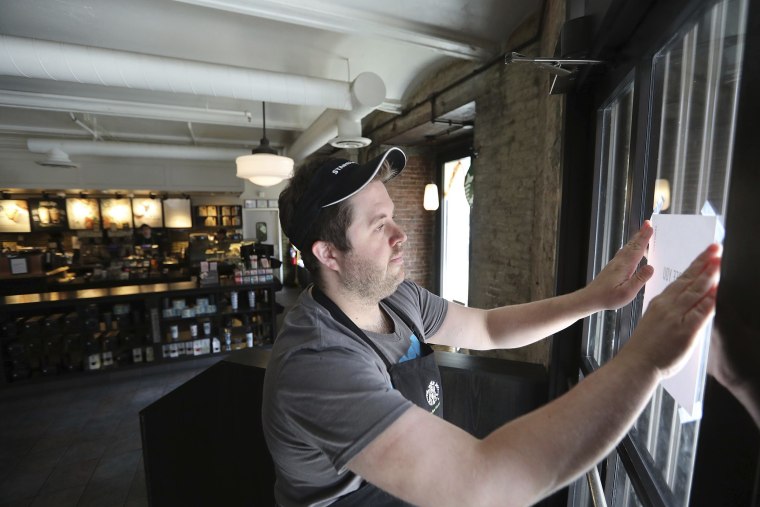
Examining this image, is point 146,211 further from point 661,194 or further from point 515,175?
point 661,194

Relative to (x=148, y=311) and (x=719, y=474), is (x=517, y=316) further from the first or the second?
(x=148, y=311)

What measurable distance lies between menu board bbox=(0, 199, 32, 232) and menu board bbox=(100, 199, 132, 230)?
1.24m

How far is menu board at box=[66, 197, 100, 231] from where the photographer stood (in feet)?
25.1

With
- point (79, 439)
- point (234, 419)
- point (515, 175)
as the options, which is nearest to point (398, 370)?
point (234, 419)

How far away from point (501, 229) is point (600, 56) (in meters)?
1.65

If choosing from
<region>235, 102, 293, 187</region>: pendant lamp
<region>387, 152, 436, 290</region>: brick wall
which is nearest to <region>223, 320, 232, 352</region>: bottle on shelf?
<region>235, 102, 293, 187</region>: pendant lamp

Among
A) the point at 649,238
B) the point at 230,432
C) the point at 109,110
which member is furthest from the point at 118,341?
the point at 649,238

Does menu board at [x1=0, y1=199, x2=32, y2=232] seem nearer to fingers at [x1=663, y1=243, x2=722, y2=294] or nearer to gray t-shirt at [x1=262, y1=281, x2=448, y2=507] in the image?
gray t-shirt at [x1=262, y1=281, x2=448, y2=507]

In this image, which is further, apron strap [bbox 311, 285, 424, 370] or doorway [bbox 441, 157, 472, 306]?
doorway [bbox 441, 157, 472, 306]

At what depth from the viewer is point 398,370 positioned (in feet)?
3.58

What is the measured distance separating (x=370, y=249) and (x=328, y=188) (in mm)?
225

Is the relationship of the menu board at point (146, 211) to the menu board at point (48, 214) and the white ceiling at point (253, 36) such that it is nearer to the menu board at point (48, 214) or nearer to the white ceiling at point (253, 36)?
the menu board at point (48, 214)

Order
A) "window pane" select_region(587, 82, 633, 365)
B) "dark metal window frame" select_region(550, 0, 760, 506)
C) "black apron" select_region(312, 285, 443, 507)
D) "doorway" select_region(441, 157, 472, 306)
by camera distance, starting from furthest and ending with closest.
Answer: "doorway" select_region(441, 157, 472, 306)
"window pane" select_region(587, 82, 633, 365)
"black apron" select_region(312, 285, 443, 507)
"dark metal window frame" select_region(550, 0, 760, 506)

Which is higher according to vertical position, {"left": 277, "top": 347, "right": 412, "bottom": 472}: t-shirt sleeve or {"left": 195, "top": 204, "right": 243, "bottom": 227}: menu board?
{"left": 195, "top": 204, "right": 243, "bottom": 227}: menu board
